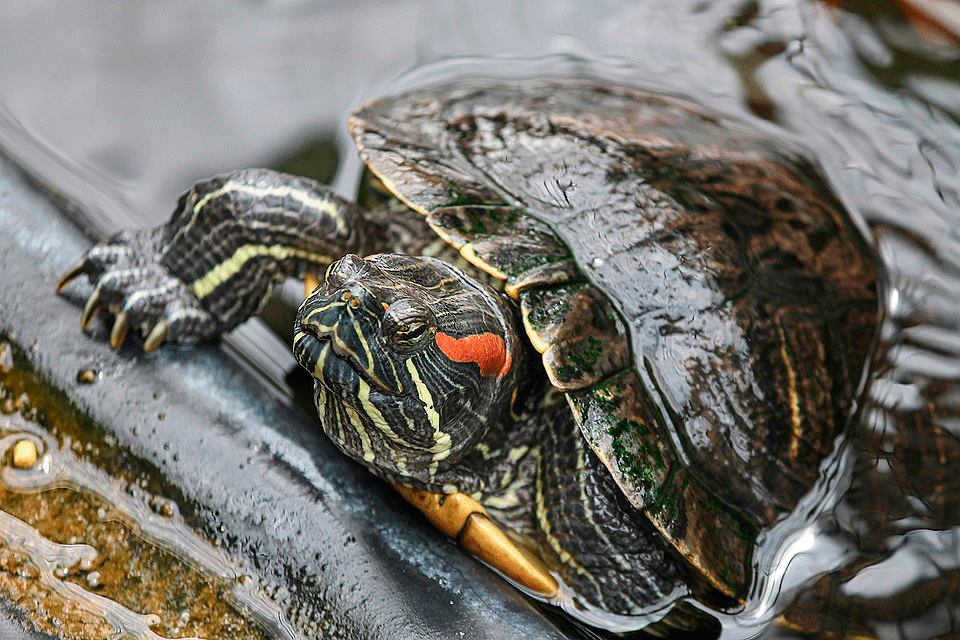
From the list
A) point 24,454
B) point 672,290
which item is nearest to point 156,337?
point 24,454

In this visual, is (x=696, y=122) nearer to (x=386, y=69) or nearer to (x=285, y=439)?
(x=386, y=69)

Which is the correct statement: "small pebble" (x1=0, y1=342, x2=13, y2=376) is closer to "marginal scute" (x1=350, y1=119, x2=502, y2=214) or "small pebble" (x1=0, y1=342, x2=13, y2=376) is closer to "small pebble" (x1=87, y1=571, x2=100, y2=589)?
"small pebble" (x1=87, y1=571, x2=100, y2=589)

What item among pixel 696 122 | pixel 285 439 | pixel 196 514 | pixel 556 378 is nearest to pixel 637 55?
pixel 696 122

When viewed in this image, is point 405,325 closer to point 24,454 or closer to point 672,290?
point 672,290

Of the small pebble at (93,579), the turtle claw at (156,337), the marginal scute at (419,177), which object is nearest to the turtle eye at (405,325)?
the marginal scute at (419,177)

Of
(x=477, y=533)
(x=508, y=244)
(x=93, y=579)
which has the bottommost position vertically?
(x=477, y=533)

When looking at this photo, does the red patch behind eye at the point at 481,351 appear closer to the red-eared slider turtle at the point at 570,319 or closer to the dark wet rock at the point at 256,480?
the red-eared slider turtle at the point at 570,319
